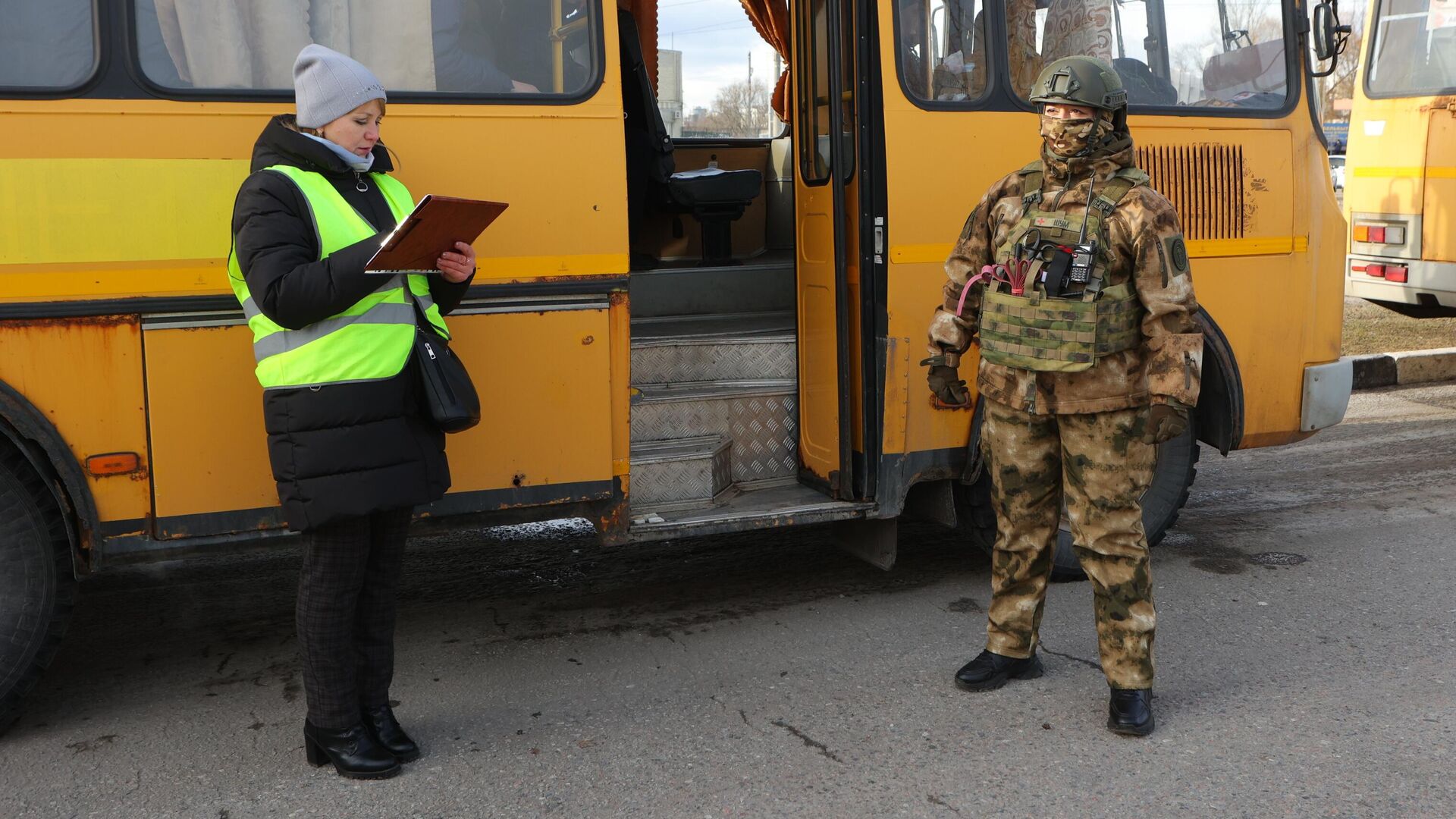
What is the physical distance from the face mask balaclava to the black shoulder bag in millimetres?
1722

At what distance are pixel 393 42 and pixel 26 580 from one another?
1834 mm

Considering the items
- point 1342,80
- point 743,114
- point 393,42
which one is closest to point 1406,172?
point 743,114

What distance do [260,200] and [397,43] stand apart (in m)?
0.91

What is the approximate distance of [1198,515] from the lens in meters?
6.01

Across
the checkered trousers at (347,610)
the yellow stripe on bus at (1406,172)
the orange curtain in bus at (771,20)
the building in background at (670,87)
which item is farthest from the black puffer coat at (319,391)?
the yellow stripe on bus at (1406,172)

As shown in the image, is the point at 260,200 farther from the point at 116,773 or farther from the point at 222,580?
the point at 222,580

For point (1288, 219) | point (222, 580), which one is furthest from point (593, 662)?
point (1288, 219)

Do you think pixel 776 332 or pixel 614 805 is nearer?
pixel 614 805

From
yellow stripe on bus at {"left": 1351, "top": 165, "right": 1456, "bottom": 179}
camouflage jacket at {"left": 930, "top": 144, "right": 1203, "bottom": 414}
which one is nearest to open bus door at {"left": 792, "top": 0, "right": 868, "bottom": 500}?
camouflage jacket at {"left": 930, "top": 144, "right": 1203, "bottom": 414}

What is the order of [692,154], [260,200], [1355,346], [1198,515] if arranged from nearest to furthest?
[260,200] < [1198,515] < [692,154] < [1355,346]

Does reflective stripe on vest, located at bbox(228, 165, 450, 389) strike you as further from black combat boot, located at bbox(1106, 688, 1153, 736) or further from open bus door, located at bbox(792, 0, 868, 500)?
black combat boot, located at bbox(1106, 688, 1153, 736)

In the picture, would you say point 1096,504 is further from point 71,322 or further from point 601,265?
point 71,322

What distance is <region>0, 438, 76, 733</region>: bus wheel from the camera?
359cm

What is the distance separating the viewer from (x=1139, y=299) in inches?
143
